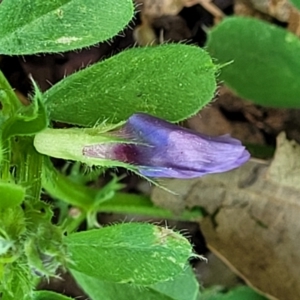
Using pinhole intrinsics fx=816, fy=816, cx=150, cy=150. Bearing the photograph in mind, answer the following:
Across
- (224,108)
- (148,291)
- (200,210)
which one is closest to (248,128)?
(224,108)

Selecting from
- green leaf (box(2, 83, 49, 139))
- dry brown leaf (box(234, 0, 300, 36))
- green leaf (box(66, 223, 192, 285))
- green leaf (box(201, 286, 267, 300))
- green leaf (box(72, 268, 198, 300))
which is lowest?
green leaf (box(201, 286, 267, 300))

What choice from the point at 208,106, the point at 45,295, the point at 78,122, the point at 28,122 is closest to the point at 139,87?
the point at 78,122

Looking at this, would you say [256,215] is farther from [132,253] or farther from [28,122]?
[28,122]

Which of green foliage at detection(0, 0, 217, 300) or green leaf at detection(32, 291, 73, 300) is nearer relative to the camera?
green foliage at detection(0, 0, 217, 300)

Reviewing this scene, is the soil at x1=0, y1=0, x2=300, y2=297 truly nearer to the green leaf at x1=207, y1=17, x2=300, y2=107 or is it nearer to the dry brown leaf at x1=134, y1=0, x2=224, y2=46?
the dry brown leaf at x1=134, y1=0, x2=224, y2=46

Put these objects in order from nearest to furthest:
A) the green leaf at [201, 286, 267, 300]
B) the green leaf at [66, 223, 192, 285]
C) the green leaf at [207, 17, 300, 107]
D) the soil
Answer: the green leaf at [66, 223, 192, 285], the green leaf at [207, 17, 300, 107], the green leaf at [201, 286, 267, 300], the soil

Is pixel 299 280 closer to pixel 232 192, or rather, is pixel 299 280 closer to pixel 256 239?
pixel 256 239

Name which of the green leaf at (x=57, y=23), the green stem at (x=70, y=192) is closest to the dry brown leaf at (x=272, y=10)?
the green stem at (x=70, y=192)

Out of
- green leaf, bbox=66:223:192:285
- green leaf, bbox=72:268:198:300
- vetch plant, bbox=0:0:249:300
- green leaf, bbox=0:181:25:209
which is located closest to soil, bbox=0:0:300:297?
green leaf, bbox=72:268:198:300
